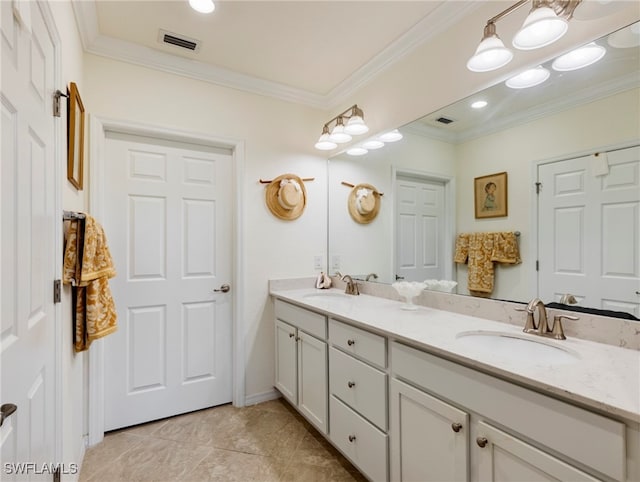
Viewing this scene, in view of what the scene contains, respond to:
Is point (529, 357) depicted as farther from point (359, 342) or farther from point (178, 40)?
point (178, 40)

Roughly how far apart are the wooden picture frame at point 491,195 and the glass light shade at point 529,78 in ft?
1.36

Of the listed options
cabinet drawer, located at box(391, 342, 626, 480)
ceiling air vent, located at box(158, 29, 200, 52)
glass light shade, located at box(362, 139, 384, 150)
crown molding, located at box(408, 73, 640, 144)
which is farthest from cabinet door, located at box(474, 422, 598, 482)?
ceiling air vent, located at box(158, 29, 200, 52)

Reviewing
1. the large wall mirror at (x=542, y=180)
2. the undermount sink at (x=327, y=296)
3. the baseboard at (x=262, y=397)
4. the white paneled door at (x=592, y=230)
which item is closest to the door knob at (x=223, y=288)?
the undermount sink at (x=327, y=296)

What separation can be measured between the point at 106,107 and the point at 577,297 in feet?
9.22

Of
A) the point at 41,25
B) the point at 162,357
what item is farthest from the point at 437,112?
the point at 162,357

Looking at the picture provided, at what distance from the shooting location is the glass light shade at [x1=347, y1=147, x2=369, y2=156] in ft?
8.40

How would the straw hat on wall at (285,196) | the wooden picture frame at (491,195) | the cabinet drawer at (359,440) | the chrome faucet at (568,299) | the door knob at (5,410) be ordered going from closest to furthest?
the door knob at (5,410) < the chrome faucet at (568,299) < the cabinet drawer at (359,440) < the wooden picture frame at (491,195) < the straw hat on wall at (285,196)

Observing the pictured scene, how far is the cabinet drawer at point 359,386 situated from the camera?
146cm

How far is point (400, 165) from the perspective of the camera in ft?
A: 7.39

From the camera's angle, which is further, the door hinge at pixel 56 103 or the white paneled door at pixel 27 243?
the door hinge at pixel 56 103

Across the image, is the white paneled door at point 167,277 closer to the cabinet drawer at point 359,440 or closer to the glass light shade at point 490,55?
the cabinet drawer at point 359,440

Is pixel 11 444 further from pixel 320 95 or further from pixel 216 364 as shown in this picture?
pixel 320 95

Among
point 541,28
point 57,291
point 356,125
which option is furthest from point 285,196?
point 541,28

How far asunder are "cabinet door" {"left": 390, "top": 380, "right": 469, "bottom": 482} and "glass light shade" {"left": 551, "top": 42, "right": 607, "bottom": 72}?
148cm
